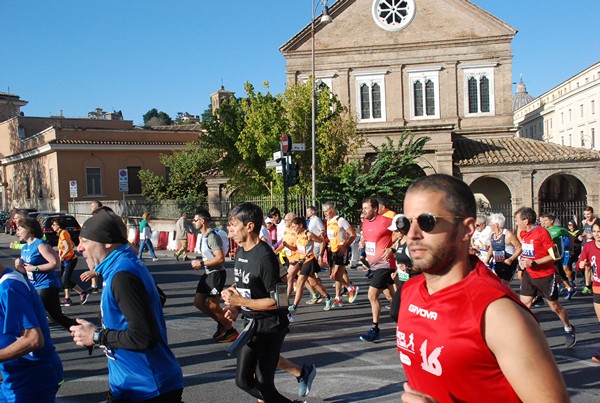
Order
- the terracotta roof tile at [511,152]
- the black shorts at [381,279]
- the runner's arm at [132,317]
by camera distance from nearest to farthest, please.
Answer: the runner's arm at [132,317], the black shorts at [381,279], the terracotta roof tile at [511,152]

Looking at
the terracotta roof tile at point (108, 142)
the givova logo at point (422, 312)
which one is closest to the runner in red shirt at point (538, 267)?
the givova logo at point (422, 312)

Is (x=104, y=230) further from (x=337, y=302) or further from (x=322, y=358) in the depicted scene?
(x=337, y=302)

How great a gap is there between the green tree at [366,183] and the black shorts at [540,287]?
1492 cm

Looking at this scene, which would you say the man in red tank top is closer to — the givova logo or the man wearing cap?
the givova logo

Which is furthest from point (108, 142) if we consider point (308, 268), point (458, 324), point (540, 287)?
point (458, 324)

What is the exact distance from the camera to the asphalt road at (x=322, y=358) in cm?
666

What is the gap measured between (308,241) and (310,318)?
4.84 ft

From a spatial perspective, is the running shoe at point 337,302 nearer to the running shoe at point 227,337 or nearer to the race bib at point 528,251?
the running shoe at point 227,337

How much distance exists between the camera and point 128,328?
11.2 feet

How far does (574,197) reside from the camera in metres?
35.8

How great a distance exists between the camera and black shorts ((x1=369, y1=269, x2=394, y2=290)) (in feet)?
29.7

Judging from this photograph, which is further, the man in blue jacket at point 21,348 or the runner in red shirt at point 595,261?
the runner in red shirt at point 595,261

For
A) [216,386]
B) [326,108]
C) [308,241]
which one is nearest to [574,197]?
[326,108]

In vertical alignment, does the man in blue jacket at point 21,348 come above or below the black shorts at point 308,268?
above
